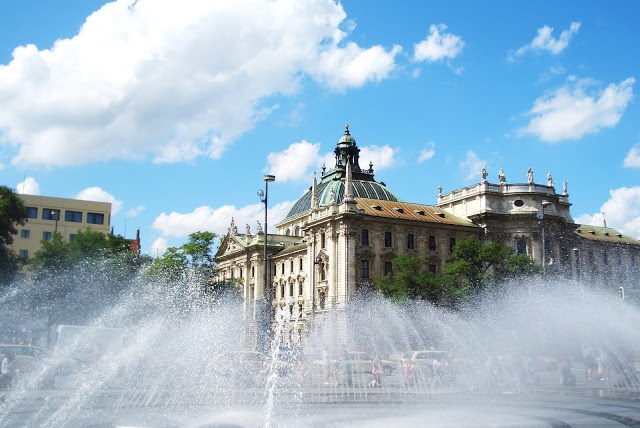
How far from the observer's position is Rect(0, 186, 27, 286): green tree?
1998 inches

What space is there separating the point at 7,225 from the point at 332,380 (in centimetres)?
3453

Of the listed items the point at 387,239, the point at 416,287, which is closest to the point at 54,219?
the point at 387,239

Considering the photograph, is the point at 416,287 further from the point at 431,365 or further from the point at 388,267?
the point at 431,365

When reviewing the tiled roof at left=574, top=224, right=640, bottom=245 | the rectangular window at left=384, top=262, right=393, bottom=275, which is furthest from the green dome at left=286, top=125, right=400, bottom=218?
the tiled roof at left=574, top=224, right=640, bottom=245

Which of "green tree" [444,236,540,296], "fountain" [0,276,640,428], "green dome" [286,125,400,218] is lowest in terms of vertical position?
"fountain" [0,276,640,428]

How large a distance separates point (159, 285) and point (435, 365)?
3269 centimetres

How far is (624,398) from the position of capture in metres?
22.3

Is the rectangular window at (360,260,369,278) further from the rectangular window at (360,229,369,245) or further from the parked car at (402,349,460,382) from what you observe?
the parked car at (402,349,460,382)

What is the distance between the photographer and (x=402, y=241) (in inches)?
2844

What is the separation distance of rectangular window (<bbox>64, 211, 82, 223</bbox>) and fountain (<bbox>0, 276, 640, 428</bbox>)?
128 ft

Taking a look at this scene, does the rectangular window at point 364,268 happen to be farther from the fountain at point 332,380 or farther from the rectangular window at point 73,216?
the rectangular window at point 73,216

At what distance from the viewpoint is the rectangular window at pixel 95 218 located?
89.4m

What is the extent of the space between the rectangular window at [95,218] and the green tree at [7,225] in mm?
36194

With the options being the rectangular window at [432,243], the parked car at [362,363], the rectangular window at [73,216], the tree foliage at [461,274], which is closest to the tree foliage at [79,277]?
the tree foliage at [461,274]
